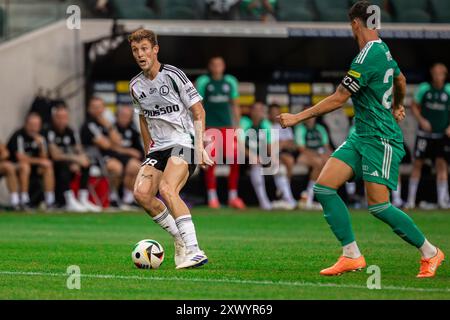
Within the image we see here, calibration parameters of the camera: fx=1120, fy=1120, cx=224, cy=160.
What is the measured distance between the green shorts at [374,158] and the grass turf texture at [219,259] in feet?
2.90

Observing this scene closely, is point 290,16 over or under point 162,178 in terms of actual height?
over

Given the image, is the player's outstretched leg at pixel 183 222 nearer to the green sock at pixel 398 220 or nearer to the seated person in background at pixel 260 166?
the green sock at pixel 398 220

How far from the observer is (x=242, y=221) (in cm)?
1833

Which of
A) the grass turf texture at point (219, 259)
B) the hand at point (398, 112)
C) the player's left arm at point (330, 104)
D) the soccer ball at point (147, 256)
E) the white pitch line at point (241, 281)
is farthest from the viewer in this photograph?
the soccer ball at point (147, 256)

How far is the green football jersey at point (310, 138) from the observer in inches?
880

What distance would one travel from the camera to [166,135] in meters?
11.0

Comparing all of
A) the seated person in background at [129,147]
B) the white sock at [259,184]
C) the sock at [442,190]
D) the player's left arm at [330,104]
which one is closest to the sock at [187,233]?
the player's left arm at [330,104]

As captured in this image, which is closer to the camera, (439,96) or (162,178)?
(162,178)

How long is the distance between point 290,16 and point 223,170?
3615 millimetres

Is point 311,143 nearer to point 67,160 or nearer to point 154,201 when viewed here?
point 67,160

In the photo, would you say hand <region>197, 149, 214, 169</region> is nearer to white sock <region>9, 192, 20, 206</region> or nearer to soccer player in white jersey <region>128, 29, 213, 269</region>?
soccer player in white jersey <region>128, 29, 213, 269</region>

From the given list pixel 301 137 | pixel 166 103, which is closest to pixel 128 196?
pixel 301 137
